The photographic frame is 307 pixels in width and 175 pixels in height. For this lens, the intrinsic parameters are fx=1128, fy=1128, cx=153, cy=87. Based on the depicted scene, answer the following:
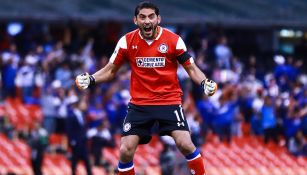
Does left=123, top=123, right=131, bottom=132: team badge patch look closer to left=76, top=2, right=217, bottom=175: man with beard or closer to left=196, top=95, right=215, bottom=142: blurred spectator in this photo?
left=76, top=2, right=217, bottom=175: man with beard

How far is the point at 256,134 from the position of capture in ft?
89.4

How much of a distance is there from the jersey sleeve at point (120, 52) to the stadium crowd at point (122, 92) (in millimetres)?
8439

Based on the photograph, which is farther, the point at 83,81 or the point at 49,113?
the point at 49,113

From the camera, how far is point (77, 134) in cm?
2186

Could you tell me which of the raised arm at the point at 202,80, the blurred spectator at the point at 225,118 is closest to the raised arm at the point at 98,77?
the raised arm at the point at 202,80

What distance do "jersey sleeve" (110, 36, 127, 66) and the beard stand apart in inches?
11.4

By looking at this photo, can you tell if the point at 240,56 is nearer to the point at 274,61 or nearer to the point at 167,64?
the point at 274,61

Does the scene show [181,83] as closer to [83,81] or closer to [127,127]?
[127,127]

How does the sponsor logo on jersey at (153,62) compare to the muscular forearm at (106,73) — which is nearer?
the sponsor logo on jersey at (153,62)

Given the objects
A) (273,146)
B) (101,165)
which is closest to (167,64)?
(101,165)

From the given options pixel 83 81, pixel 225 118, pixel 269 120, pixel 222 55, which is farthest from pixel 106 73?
pixel 222 55

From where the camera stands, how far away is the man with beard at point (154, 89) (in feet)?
42.7

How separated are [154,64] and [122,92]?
41.2ft

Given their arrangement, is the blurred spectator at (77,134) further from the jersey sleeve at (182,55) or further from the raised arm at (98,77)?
the jersey sleeve at (182,55)
